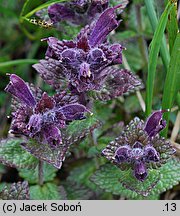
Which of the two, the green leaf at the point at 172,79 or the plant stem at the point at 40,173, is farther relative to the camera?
the plant stem at the point at 40,173

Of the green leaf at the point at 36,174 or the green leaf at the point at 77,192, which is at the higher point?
the green leaf at the point at 36,174

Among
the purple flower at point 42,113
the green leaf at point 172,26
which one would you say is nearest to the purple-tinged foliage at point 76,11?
the green leaf at point 172,26

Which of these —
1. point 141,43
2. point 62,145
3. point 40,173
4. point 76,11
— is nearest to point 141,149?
point 62,145

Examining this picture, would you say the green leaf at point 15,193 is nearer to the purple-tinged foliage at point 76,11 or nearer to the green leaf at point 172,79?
the green leaf at point 172,79

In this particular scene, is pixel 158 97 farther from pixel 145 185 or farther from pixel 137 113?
pixel 145 185

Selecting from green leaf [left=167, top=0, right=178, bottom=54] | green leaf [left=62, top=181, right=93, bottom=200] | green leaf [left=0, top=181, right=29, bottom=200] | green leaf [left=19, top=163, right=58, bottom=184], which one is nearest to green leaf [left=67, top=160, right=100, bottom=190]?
green leaf [left=62, top=181, right=93, bottom=200]

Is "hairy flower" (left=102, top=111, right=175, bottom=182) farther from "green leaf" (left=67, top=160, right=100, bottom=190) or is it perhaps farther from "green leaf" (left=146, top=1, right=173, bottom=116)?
"green leaf" (left=67, top=160, right=100, bottom=190)
